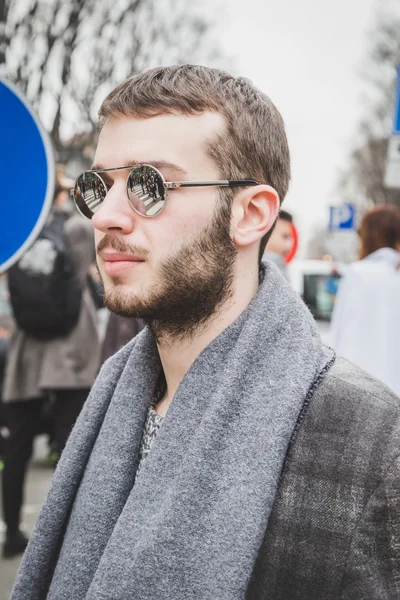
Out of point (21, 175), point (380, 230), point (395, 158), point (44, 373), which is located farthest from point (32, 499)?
point (395, 158)

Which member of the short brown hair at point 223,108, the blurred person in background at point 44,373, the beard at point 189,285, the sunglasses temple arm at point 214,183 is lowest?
the blurred person in background at point 44,373

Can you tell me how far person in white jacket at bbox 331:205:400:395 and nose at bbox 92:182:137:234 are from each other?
8.94ft

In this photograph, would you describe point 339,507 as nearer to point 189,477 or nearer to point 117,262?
point 189,477

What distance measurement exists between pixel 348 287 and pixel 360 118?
114 ft

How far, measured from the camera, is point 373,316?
4125mm

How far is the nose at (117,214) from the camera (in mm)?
1599

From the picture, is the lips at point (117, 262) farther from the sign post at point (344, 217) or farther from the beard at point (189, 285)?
the sign post at point (344, 217)

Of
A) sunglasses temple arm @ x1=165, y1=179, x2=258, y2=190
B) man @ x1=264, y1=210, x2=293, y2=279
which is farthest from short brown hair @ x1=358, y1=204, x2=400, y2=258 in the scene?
sunglasses temple arm @ x1=165, y1=179, x2=258, y2=190

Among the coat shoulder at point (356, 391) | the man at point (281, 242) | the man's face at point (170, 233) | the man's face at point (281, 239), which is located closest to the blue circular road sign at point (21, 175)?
the man's face at point (170, 233)

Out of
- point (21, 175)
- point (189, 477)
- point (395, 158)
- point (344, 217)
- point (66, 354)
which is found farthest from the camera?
point (344, 217)

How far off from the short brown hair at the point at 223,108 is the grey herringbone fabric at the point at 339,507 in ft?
1.86

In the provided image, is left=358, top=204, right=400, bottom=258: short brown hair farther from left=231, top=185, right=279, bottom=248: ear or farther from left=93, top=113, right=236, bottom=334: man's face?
left=93, top=113, right=236, bottom=334: man's face

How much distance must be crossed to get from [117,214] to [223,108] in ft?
1.11

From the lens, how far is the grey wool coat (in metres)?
4.12
